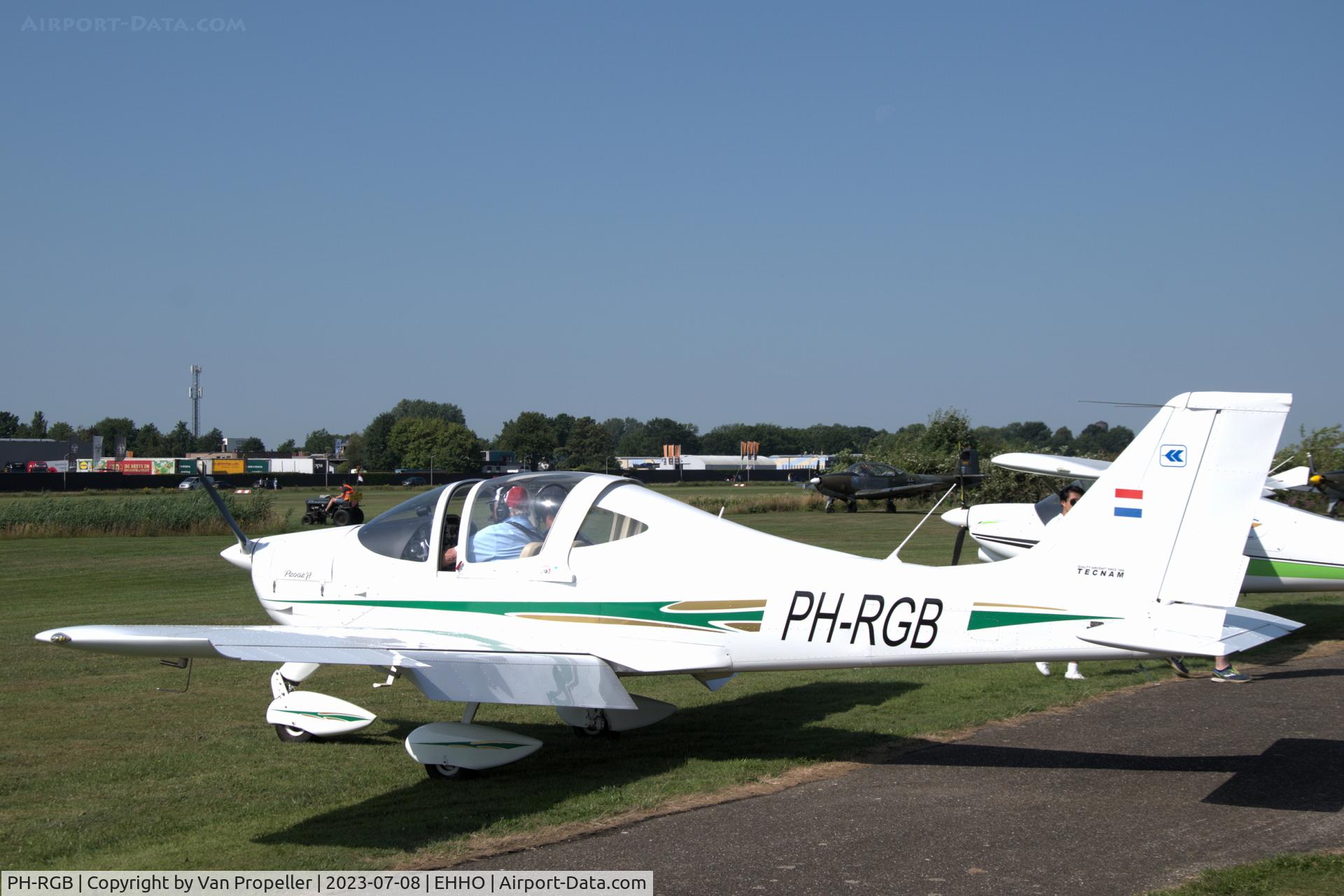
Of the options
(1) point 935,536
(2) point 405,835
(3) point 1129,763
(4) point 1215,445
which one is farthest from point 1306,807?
(1) point 935,536

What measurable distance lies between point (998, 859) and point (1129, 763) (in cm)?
227

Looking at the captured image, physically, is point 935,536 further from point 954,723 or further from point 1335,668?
point 954,723

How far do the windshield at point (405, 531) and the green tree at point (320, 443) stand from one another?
14386 centimetres

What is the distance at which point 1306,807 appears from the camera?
5656 millimetres

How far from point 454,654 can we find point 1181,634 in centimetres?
412

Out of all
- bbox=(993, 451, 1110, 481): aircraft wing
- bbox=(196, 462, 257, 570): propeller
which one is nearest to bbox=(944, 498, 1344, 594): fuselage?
bbox=(993, 451, 1110, 481): aircraft wing

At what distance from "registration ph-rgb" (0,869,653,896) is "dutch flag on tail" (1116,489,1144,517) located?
11.2 ft

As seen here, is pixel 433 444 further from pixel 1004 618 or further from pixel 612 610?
pixel 1004 618

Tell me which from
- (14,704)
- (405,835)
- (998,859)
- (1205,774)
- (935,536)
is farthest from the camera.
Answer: (935,536)

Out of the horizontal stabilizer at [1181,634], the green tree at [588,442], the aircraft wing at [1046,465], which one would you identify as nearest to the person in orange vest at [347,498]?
the green tree at [588,442]

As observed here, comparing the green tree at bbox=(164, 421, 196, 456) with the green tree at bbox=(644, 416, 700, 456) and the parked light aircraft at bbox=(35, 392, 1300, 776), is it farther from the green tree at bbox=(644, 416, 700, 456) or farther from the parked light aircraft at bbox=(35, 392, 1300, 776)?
the parked light aircraft at bbox=(35, 392, 1300, 776)

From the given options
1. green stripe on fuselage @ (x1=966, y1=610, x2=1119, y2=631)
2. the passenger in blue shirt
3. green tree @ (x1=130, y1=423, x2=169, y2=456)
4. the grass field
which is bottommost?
green tree @ (x1=130, y1=423, x2=169, y2=456)

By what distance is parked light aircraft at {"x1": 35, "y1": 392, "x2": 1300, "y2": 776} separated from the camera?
568cm

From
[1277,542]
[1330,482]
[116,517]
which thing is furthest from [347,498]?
[1277,542]
